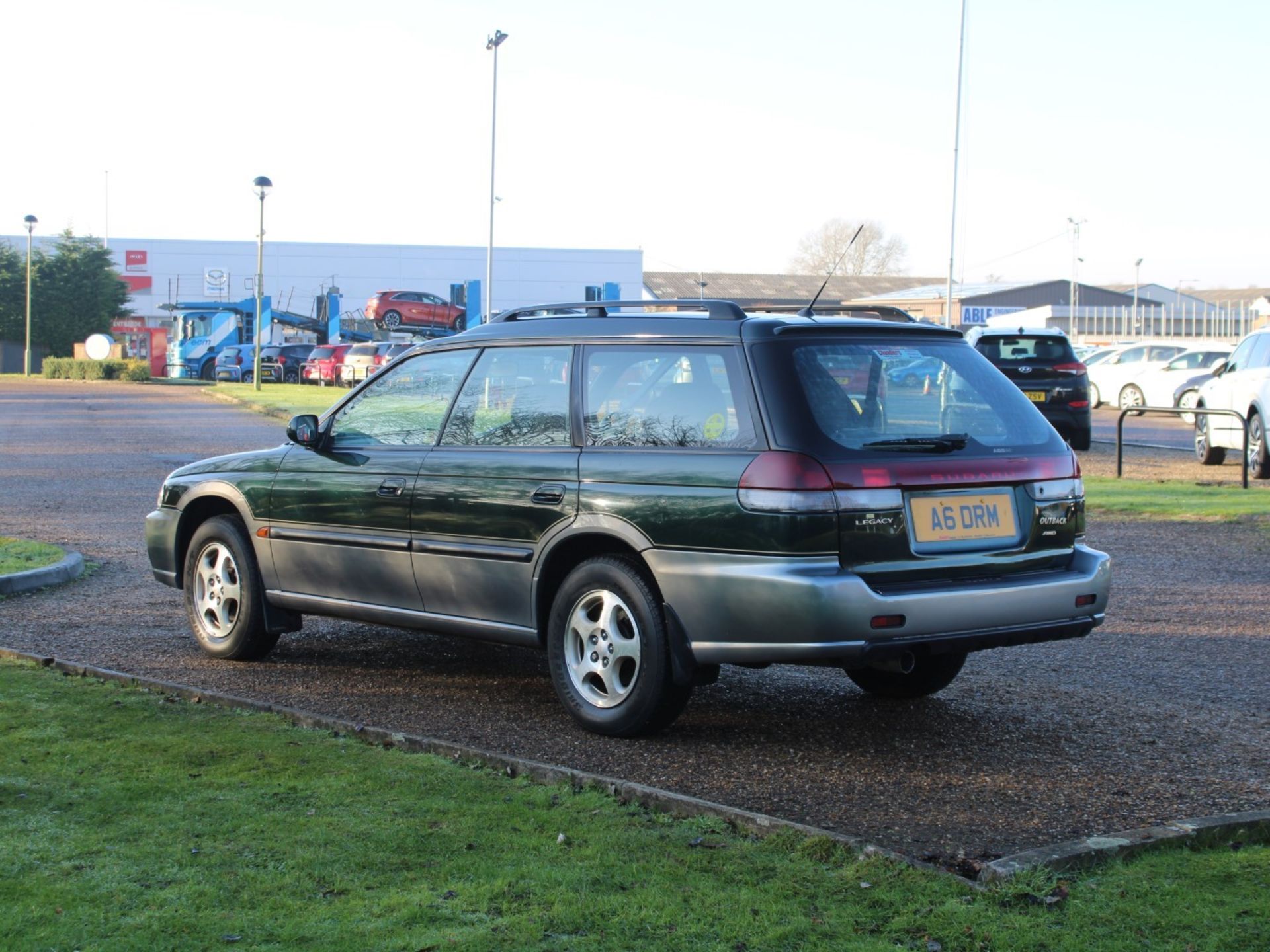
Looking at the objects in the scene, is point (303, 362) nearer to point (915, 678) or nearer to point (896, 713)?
point (915, 678)

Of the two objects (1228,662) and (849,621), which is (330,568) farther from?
(1228,662)

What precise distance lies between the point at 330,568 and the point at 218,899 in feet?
10.3

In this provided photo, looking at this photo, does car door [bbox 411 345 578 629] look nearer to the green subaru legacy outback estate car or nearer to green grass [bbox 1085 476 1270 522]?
the green subaru legacy outback estate car

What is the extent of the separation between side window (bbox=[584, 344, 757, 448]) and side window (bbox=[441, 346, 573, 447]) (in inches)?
6.4

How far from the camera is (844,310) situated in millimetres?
6969

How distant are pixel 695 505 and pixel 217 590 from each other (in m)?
3.20

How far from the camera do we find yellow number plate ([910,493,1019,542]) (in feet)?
18.1

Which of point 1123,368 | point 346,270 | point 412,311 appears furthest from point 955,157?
point 346,270

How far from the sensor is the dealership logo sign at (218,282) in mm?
82750

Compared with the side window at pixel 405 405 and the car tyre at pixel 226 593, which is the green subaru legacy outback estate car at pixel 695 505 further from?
the car tyre at pixel 226 593

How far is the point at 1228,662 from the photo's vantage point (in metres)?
7.52

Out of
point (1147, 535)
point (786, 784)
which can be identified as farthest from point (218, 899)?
point (1147, 535)

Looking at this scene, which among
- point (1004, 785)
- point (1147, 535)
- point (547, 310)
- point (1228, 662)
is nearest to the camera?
point (1004, 785)

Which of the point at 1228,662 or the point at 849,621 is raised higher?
the point at 849,621
